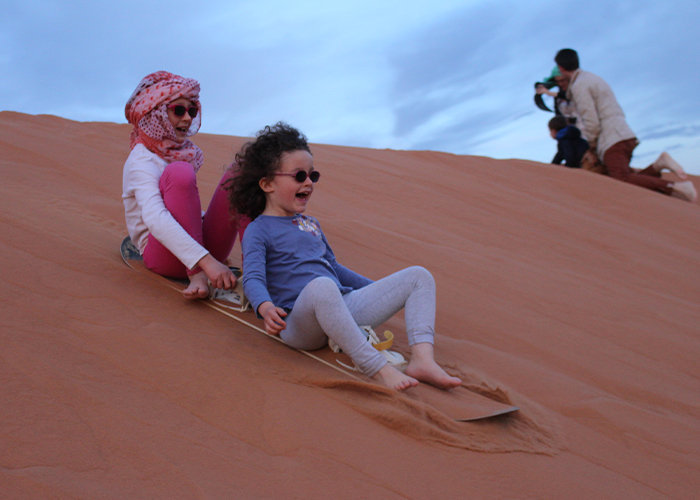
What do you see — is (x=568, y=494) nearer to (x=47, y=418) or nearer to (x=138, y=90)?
(x=47, y=418)

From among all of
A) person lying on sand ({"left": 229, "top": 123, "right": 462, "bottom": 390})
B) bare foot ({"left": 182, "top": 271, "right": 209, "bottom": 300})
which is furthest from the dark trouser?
bare foot ({"left": 182, "top": 271, "right": 209, "bottom": 300})

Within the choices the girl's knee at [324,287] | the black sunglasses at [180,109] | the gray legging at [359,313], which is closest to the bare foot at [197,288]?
the gray legging at [359,313]

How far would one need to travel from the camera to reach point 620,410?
252 centimetres

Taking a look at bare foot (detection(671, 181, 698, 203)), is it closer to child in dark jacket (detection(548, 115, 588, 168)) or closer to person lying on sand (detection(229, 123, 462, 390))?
child in dark jacket (detection(548, 115, 588, 168))

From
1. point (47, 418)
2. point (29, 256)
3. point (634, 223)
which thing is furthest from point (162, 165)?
point (634, 223)

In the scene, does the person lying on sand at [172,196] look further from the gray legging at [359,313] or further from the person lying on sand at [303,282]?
the gray legging at [359,313]

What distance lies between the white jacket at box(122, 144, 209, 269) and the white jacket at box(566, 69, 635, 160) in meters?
7.60

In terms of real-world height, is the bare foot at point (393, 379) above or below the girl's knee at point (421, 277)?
below

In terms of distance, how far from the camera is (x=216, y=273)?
8.55 feet

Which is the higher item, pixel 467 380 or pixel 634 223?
pixel 634 223

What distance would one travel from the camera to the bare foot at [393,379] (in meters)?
2.20

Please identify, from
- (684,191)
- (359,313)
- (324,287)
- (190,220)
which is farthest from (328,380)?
(684,191)

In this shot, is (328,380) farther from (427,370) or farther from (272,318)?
(427,370)

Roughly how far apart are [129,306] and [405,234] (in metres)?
2.90
